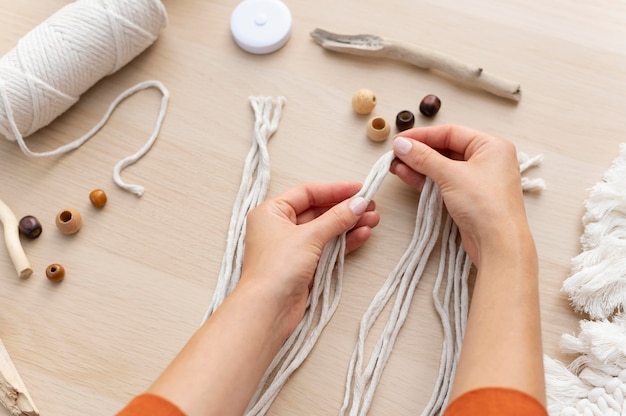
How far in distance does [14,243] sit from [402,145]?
26.0 inches

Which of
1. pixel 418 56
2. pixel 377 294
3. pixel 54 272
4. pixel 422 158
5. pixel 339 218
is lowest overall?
pixel 54 272

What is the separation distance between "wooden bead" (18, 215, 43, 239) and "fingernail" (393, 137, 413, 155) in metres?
0.62

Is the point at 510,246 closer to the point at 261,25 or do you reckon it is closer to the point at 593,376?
the point at 593,376

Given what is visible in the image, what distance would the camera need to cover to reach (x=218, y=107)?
1153 mm

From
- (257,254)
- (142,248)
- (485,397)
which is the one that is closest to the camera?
(485,397)

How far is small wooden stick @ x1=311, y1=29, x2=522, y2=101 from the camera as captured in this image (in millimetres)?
1118

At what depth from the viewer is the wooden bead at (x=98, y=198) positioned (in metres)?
1.08

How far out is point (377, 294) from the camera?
3.31 feet

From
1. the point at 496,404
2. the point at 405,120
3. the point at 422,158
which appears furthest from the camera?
the point at 405,120

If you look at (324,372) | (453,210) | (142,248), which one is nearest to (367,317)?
(324,372)

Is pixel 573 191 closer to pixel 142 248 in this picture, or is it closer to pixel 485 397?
pixel 485 397

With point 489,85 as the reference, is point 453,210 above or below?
below

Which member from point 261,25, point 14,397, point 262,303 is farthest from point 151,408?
point 261,25

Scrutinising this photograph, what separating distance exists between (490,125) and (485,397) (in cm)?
53
